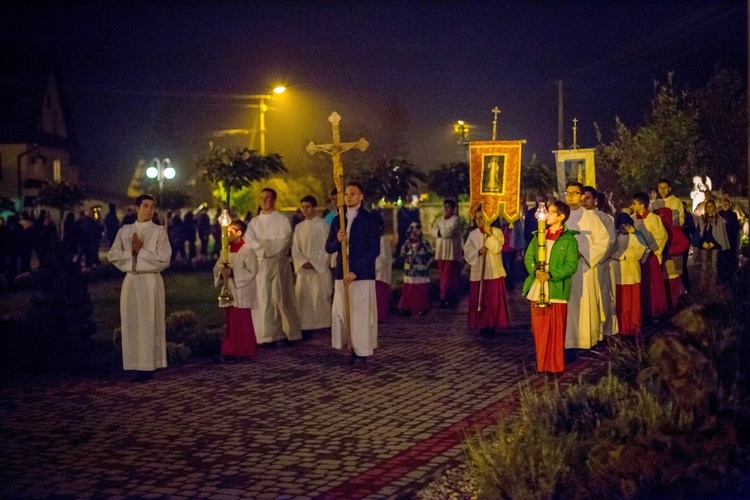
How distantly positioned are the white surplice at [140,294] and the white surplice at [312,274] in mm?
3205

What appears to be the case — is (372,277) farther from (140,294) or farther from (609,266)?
(609,266)

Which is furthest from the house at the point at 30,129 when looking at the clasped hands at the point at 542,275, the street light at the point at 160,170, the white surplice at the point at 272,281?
the clasped hands at the point at 542,275

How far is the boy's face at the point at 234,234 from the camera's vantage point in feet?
40.3

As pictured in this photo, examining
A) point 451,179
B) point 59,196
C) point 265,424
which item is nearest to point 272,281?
point 265,424

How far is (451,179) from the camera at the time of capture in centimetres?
2314

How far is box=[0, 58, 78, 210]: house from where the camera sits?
52219 mm

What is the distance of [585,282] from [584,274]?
0.29 ft

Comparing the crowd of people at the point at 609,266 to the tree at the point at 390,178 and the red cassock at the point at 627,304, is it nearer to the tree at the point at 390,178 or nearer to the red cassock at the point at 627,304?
the red cassock at the point at 627,304

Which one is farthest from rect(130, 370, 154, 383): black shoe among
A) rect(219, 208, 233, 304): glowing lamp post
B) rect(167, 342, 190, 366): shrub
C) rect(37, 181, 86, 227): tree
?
rect(37, 181, 86, 227): tree

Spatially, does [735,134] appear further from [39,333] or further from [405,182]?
[39,333]

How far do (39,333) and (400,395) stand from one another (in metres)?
4.55

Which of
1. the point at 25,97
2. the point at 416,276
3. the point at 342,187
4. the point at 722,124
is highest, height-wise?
the point at 25,97

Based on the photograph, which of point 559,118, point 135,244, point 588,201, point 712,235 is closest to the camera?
point 135,244

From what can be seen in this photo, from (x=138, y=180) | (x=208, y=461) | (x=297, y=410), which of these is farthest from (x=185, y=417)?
(x=138, y=180)
